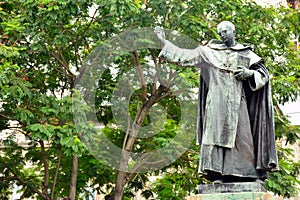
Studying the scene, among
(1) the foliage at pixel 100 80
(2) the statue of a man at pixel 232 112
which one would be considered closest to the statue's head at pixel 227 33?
(2) the statue of a man at pixel 232 112

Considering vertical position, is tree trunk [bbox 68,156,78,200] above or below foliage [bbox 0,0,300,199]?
below

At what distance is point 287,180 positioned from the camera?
54.1 ft

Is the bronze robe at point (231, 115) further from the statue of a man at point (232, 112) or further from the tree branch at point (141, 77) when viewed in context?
the tree branch at point (141, 77)

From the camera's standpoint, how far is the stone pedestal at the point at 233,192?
7469mm

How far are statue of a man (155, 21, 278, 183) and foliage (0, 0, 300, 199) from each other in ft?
23.3

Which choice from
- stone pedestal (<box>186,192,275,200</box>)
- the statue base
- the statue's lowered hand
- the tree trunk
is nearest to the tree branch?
the tree trunk

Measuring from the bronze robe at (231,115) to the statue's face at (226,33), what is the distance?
0.33 feet

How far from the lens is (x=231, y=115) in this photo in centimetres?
798

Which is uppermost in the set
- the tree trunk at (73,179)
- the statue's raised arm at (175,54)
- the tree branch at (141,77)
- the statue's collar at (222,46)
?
the tree branch at (141,77)

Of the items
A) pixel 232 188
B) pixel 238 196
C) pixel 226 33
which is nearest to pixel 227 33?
pixel 226 33

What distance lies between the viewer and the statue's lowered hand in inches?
313

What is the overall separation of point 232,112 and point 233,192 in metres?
0.96

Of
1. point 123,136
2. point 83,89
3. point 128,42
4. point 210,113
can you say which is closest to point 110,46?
point 128,42

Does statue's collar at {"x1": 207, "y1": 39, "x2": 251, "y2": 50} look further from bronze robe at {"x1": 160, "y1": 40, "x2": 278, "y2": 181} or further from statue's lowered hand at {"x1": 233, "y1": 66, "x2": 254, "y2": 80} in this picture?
statue's lowered hand at {"x1": 233, "y1": 66, "x2": 254, "y2": 80}
